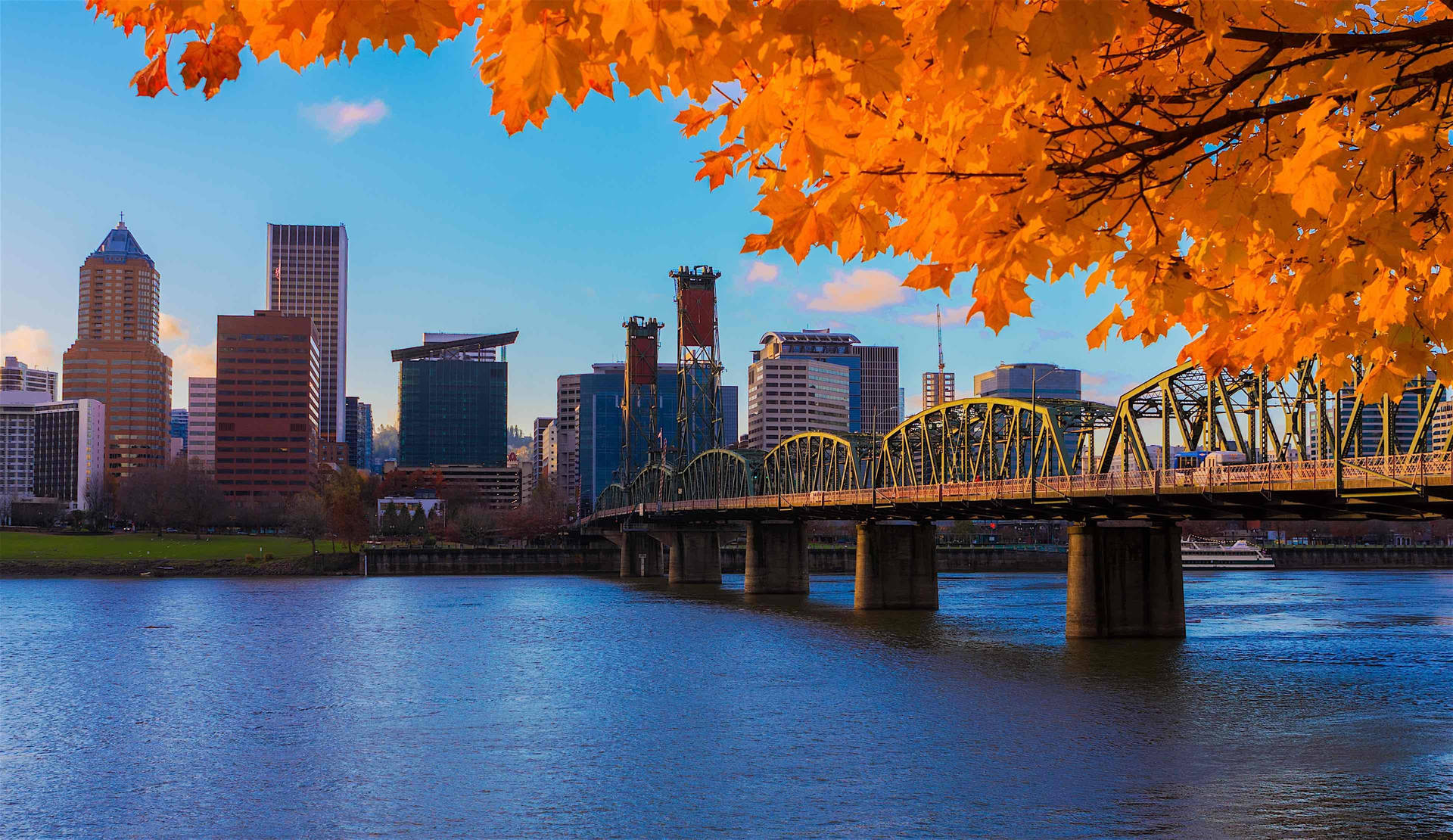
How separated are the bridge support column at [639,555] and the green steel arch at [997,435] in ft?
275

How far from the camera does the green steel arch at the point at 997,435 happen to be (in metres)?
81.0

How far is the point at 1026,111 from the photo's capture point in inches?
290

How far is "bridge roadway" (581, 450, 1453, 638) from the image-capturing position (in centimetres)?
5538

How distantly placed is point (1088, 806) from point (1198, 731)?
41.8 ft

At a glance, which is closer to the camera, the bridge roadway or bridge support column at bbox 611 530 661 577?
the bridge roadway

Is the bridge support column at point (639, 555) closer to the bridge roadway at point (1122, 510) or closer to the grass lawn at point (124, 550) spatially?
the grass lawn at point (124, 550)

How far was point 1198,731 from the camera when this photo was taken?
138 feet

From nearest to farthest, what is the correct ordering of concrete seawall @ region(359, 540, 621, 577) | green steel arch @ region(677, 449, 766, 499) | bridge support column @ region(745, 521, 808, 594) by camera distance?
bridge support column @ region(745, 521, 808, 594) → green steel arch @ region(677, 449, 766, 499) → concrete seawall @ region(359, 540, 621, 577)

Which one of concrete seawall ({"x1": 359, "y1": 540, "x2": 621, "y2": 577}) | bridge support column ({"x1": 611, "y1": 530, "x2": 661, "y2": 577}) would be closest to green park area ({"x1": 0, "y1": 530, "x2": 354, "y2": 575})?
concrete seawall ({"x1": 359, "y1": 540, "x2": 621, "y2": 577})

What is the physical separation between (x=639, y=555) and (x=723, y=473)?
150 ft

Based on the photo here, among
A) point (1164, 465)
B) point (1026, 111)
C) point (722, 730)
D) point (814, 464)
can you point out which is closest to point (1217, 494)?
point (1164, 465)

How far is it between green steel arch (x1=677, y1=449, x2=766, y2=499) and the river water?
166ft

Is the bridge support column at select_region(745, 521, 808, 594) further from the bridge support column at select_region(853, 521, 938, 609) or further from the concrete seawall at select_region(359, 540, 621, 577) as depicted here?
the concrete seawall at select_region(359, 540, 621, 577)

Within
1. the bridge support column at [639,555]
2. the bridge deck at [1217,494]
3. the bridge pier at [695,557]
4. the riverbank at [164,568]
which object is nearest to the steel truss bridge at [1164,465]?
the bridge deck at [1217,494]
